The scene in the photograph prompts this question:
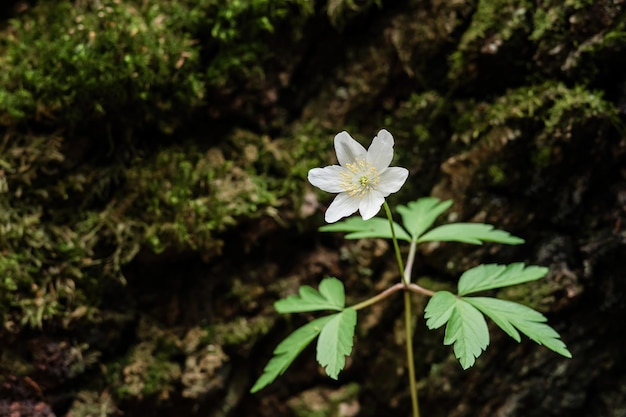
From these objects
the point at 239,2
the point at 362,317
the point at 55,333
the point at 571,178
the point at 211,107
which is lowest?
the point at 362,317

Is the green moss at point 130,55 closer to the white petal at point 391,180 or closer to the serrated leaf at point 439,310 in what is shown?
the white petal at point 391,180

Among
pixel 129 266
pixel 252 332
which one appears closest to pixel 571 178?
pixel 252 332

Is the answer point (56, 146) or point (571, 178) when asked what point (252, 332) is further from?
point (571, 178)

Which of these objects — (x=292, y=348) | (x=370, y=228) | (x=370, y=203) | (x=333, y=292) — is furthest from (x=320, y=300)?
(x=370, y=203)

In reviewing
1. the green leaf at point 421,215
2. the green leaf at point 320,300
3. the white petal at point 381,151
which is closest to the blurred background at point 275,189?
the green leaf at point 421,215

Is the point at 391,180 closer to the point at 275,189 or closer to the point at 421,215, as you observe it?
the point at 421,215
